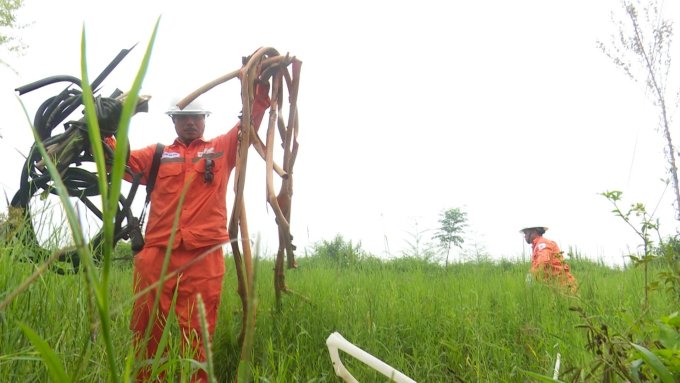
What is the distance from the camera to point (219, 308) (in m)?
4.27

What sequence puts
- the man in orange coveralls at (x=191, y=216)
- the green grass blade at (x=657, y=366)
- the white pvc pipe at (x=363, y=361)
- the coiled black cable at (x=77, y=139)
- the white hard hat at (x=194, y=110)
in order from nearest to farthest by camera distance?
the green grass blade at (x=657, y=366) < the white pvc pipe at (x=363, y=361) < the coiled black cable at (x=77, y=139) < the man in orange coveralls at (x=191, y=216) < the white hard hat at (x=194, y=110)

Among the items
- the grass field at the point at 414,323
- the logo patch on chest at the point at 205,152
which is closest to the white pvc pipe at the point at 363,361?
the grass field at the point at 414,323

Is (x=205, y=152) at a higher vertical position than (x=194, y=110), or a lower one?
lower

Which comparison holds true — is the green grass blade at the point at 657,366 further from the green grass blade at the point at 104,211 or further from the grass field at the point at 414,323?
the grass field at the point at 414,323

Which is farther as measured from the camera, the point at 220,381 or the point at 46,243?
the point at 220,381

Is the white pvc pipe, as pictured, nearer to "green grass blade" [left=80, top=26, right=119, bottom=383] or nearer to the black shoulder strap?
"green grass blade" [left=80, top=26, right=119, bottom=383]

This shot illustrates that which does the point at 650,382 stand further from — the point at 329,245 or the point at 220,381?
the point at 329,245

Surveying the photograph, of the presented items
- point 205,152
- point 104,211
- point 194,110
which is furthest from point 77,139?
point 104,211

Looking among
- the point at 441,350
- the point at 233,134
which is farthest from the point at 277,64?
the point at 441,350

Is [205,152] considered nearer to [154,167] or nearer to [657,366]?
[154,167]

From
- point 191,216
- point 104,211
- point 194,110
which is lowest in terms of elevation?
point 104,211

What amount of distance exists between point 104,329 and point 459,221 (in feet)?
44.2

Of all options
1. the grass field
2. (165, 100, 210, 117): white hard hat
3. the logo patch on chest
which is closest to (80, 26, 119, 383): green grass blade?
the grass field

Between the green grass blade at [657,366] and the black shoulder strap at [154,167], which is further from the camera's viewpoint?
the black shoulder strap at [154,167]
